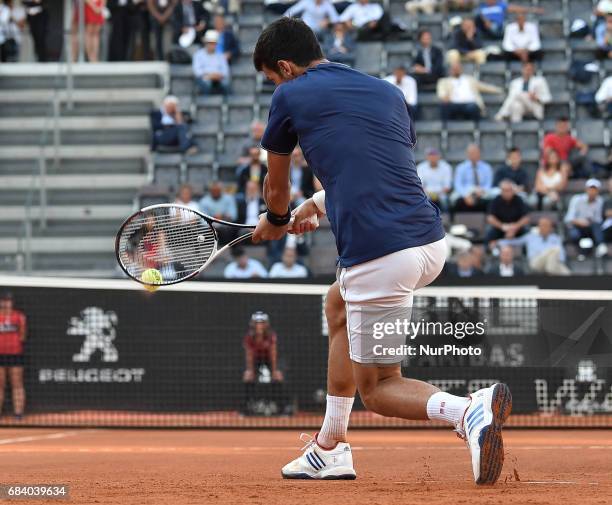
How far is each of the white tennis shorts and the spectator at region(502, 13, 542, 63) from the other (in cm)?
A: 1441

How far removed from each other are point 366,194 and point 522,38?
1467cm

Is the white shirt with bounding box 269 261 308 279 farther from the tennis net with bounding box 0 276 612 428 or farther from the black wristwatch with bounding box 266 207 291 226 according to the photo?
the black wristwatch with bounding box 266 207 291 226

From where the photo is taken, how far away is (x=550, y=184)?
17578mm

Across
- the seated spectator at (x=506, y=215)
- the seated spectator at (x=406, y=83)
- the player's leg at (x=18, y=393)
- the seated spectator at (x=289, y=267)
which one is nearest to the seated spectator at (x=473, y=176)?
the seated spectator at (x=506, y=215)

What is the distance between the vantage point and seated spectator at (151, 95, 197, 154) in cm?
1930

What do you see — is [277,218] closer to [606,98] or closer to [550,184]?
[550,184]

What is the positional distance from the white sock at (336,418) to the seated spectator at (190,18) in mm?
15070

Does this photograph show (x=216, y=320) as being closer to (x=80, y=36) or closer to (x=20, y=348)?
(x=20, y=348)

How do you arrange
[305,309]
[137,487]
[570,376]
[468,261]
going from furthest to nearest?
[468,261], [305,309], [570,376], [137,487]

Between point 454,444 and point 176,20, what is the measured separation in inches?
478

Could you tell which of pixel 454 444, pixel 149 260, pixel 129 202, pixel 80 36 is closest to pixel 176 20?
pixel 80 36

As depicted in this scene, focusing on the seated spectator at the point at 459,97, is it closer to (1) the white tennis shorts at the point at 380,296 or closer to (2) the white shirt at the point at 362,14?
(2) the white shirt at the point at 362,14

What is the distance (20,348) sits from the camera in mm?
14328

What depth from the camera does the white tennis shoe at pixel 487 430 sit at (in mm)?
5719
